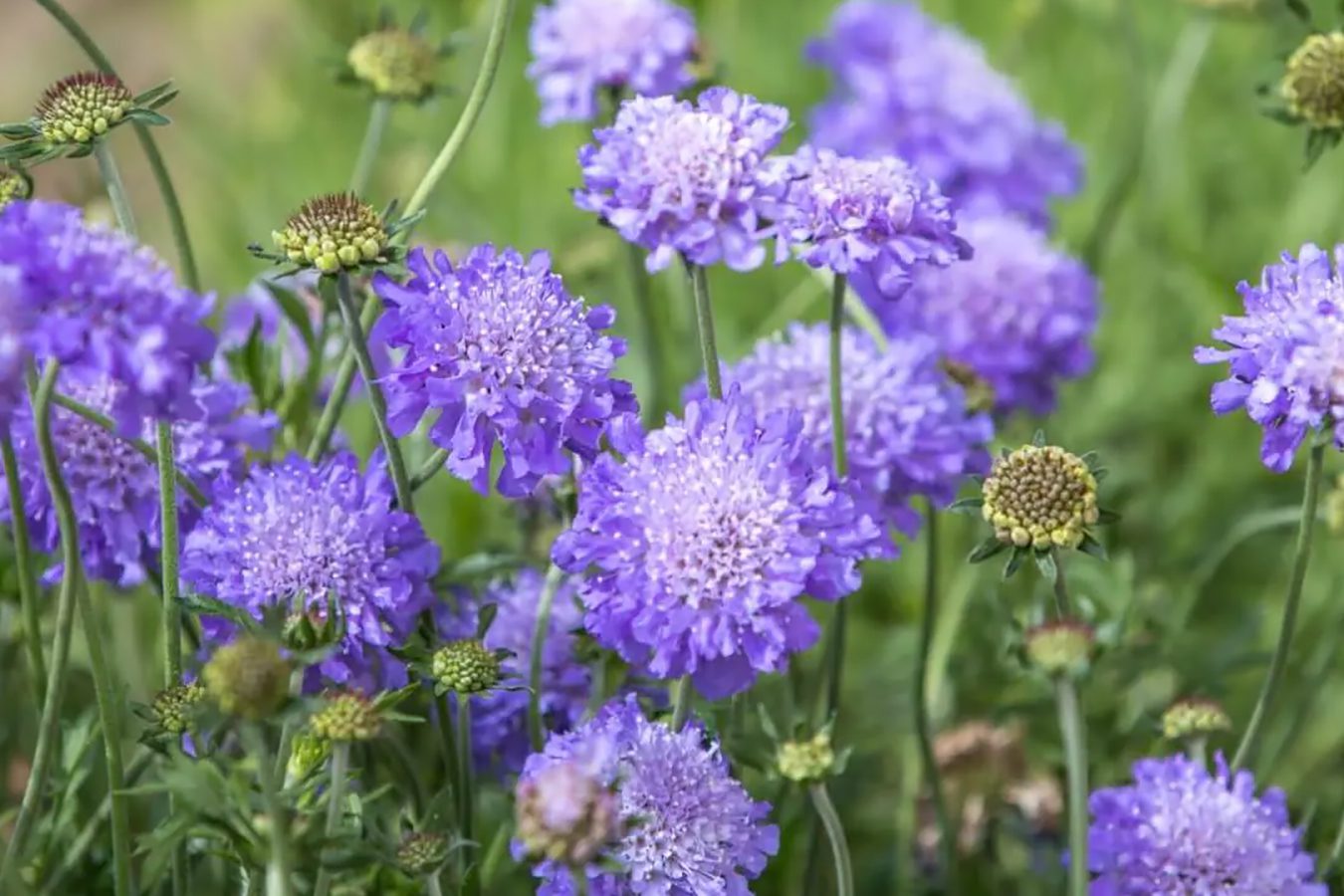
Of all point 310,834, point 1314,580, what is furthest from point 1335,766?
point 310,834

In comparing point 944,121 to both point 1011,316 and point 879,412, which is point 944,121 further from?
point 879,412

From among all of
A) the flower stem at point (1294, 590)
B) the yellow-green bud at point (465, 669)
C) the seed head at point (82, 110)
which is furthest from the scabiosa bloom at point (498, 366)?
the flower stem at point (1294, 590)

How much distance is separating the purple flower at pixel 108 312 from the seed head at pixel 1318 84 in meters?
1.12

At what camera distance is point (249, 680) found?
3.55 feet

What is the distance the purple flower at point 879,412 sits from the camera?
5.33 feet

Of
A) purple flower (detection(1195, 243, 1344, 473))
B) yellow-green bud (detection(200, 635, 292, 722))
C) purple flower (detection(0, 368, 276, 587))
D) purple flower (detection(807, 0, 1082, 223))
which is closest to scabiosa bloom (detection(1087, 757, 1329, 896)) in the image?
purple flower (detection(1195, 243, 1344, 473))

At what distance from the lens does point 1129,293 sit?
302 centimetres

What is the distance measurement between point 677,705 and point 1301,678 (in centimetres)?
124

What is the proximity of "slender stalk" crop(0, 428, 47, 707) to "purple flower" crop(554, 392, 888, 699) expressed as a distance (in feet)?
1.38

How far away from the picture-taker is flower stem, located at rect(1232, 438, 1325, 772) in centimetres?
132

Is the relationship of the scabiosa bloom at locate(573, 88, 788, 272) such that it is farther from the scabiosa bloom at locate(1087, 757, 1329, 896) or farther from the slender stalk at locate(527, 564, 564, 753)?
the scabiosa bloom at locate(1087, 757, 1329, 896)

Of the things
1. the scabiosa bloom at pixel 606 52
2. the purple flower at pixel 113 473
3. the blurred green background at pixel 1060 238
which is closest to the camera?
the purple flower at pixel 113 473

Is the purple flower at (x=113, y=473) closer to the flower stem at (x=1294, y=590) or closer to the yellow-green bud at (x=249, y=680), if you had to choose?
the yellow-green bud at (x=249, y=680)

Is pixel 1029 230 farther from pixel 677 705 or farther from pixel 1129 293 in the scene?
pixel 677 705
